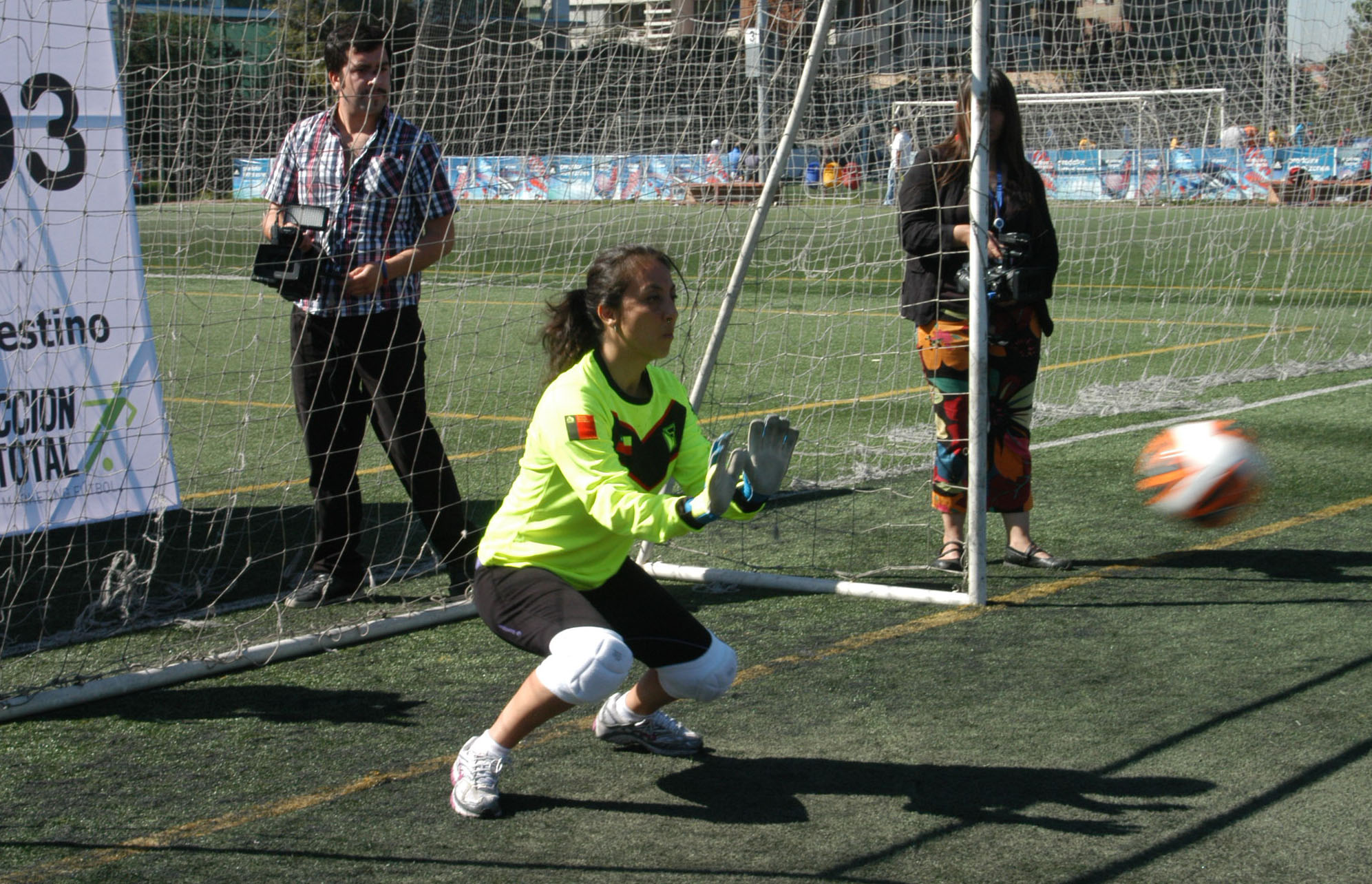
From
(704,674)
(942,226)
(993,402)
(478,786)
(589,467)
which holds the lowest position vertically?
(478,786)

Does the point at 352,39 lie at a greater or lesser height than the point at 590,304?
greater

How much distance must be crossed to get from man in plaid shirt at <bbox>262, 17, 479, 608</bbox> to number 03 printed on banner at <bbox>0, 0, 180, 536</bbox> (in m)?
0.65

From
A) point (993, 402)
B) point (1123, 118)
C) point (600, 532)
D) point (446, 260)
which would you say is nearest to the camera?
point (600, 532)

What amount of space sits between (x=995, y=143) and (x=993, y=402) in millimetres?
1025

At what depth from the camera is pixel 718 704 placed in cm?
433

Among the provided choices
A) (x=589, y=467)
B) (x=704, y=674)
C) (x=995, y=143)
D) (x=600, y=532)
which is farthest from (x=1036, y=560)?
(x=589, y=467)

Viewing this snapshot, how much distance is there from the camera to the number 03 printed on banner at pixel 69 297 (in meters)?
5.48

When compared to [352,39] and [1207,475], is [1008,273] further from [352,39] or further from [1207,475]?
[352,39]

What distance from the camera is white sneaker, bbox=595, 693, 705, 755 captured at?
3893mm

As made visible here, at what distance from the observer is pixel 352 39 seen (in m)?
5.00

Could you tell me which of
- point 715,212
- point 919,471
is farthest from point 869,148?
point 919,471

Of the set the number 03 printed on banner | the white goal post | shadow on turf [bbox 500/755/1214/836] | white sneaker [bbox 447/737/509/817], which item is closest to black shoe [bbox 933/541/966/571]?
shadow on turf [bbox 500/755/1214/836]

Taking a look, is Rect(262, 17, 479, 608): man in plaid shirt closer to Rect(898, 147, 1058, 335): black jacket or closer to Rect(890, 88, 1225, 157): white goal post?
Rect(898, 147, 1058, 335): black jacket

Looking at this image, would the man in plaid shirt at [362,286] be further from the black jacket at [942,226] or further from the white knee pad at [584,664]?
the white knee pad at [584,664]
